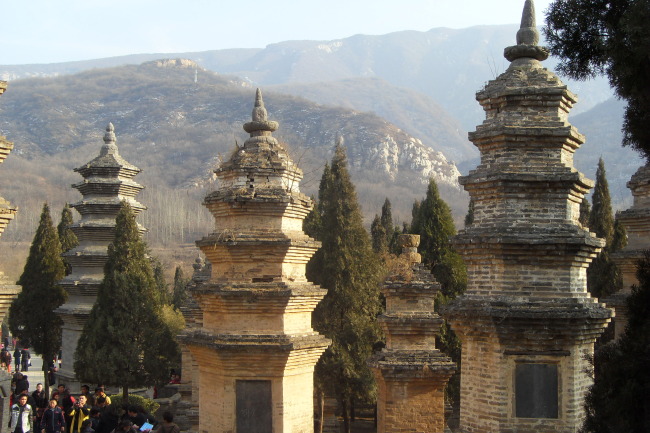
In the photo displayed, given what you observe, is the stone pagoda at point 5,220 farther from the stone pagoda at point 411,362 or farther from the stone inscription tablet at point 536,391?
the stone inscription tablet at point 536,391

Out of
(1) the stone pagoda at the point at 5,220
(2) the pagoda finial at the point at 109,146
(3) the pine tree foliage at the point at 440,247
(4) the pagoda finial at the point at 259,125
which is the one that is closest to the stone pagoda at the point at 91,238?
(2) the pagoda finial at the point at 109,146

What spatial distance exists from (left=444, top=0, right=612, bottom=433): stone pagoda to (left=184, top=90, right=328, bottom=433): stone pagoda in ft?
11.4

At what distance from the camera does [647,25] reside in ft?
27.9

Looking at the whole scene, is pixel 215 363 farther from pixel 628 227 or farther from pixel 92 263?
pixel 92 263

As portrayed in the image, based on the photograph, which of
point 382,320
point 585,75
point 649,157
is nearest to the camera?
point 649,157

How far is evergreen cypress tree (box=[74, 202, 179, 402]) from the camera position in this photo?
93.0 feet

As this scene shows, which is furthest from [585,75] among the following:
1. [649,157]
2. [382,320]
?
[382,320]

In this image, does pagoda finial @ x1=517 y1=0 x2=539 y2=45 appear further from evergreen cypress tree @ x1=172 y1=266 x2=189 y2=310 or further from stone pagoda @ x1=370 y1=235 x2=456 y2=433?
evergreen cypress tree @ x1=172 y1=266 x2=189 y2=310

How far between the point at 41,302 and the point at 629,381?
28.9 metres

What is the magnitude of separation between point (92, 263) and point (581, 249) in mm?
22995

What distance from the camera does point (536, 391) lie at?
12.2 metres

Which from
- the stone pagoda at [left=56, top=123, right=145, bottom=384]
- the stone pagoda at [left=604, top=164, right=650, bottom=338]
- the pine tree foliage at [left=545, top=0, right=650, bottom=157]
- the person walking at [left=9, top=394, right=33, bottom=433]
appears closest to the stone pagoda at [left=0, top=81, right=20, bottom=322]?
the person walking at [left=9, top=394, right=33, bottom=433]

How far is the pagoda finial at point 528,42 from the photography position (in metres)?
13.4

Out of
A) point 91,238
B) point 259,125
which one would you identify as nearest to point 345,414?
point 91,238
